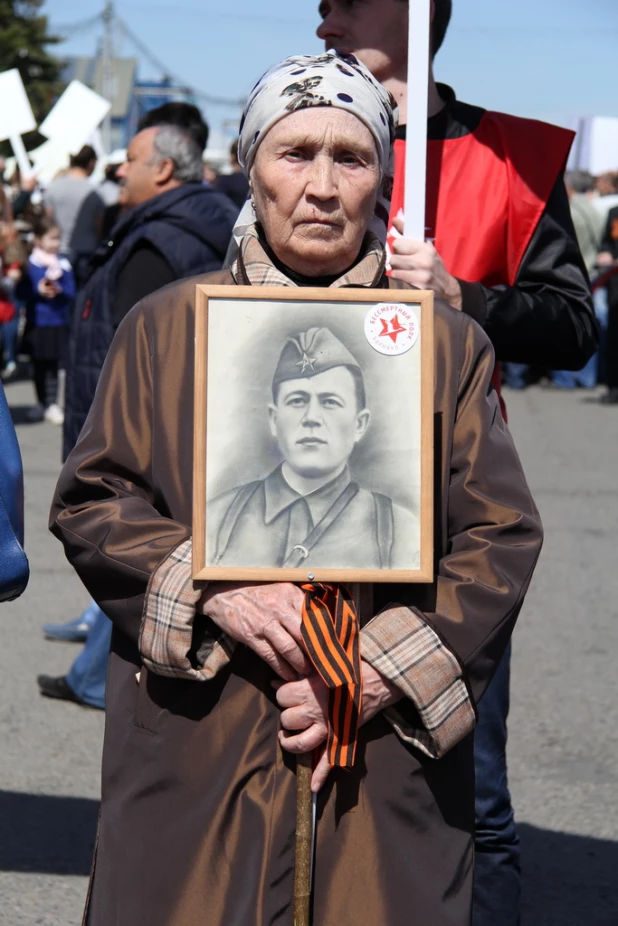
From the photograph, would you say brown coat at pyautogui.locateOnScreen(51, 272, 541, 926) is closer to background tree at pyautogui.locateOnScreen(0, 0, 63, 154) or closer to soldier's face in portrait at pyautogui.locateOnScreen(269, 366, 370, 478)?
soldier's face in portrait at pyautogui.locateOnScreen(269, 366, 370, 478)

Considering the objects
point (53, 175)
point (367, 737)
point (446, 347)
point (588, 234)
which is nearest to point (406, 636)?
point (367, 737)

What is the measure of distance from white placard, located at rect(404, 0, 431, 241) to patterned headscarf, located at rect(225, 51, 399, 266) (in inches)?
12.5

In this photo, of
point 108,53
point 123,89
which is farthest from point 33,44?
Result: point 108,53

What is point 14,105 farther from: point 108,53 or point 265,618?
point 108,53

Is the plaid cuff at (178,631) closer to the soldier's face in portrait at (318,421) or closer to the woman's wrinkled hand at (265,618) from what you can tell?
the woman's wrinkled hand at (265,618)

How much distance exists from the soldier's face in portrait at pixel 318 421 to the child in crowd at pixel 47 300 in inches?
368

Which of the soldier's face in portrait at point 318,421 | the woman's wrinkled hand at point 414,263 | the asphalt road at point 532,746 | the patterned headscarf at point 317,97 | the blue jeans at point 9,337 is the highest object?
the blue jeans at point 9,337

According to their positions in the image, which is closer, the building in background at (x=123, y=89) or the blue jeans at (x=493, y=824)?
the blue jeans at (x=493, y=824)

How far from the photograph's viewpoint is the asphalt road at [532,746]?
3930 mm

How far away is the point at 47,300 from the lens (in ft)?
37.7

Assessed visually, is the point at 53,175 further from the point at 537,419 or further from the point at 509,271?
the point at 509,271

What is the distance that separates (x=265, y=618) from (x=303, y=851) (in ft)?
1.27

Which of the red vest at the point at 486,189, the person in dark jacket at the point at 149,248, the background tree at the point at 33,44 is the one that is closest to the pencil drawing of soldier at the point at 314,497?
the red vest at the point at 486,189

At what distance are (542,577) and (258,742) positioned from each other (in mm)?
5300
